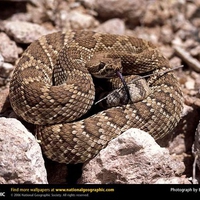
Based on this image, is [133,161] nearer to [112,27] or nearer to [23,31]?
[23,31]

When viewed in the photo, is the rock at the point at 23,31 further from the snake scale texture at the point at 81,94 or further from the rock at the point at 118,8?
the rock at the point at 118,8

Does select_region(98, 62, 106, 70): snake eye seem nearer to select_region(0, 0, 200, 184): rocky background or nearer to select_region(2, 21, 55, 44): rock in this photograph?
select_region(0, 0, 200, 184): rocky background

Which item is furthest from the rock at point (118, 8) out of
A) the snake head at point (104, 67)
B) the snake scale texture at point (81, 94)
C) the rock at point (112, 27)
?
the snake head at point (104, 67)

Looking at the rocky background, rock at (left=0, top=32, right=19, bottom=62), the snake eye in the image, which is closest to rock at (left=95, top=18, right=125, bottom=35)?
the rocky background

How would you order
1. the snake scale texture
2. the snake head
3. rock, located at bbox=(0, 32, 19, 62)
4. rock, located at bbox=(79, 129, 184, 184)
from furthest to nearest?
rock, located at bbox=(0, 32, 19, 62) < the snake head < the snake scale texture < rock, located at bbox=(79, 129, 184, 184)

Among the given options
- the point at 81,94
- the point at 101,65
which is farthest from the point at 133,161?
the point at 101,65

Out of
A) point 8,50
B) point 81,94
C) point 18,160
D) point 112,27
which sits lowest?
point 18,160
